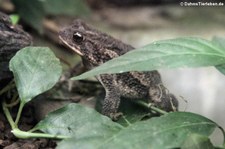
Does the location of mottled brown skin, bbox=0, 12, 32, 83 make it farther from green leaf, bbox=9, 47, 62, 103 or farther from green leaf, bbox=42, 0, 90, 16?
green leaf, bbox=42, 0, 90, 16

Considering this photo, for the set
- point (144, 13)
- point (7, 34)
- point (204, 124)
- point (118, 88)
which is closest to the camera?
point (204, 124)

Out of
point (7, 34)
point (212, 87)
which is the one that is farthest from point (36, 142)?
point (212, 87)

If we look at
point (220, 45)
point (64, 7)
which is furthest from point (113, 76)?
point (64, 7)

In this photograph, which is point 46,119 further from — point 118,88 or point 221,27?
point 221,27

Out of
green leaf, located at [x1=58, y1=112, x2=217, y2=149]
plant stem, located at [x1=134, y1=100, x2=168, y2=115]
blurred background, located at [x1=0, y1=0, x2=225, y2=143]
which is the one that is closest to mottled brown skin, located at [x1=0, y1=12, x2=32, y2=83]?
plant stem, located at [x1=134, y1=100, x2=168, y2=115]

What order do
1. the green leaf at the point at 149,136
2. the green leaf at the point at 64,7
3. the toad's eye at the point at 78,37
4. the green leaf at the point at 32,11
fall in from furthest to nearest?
the green leaf at the point at 64,7
the green leaf at the point at 32,11
the toad's eye at the point at 78,37
the green leaf at the point at 149,136

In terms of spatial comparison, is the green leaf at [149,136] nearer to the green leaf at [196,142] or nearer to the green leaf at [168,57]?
the green leaf at [196,142]

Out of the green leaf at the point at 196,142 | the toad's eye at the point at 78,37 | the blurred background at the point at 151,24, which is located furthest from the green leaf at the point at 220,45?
the blurred background at the point at 151,24
